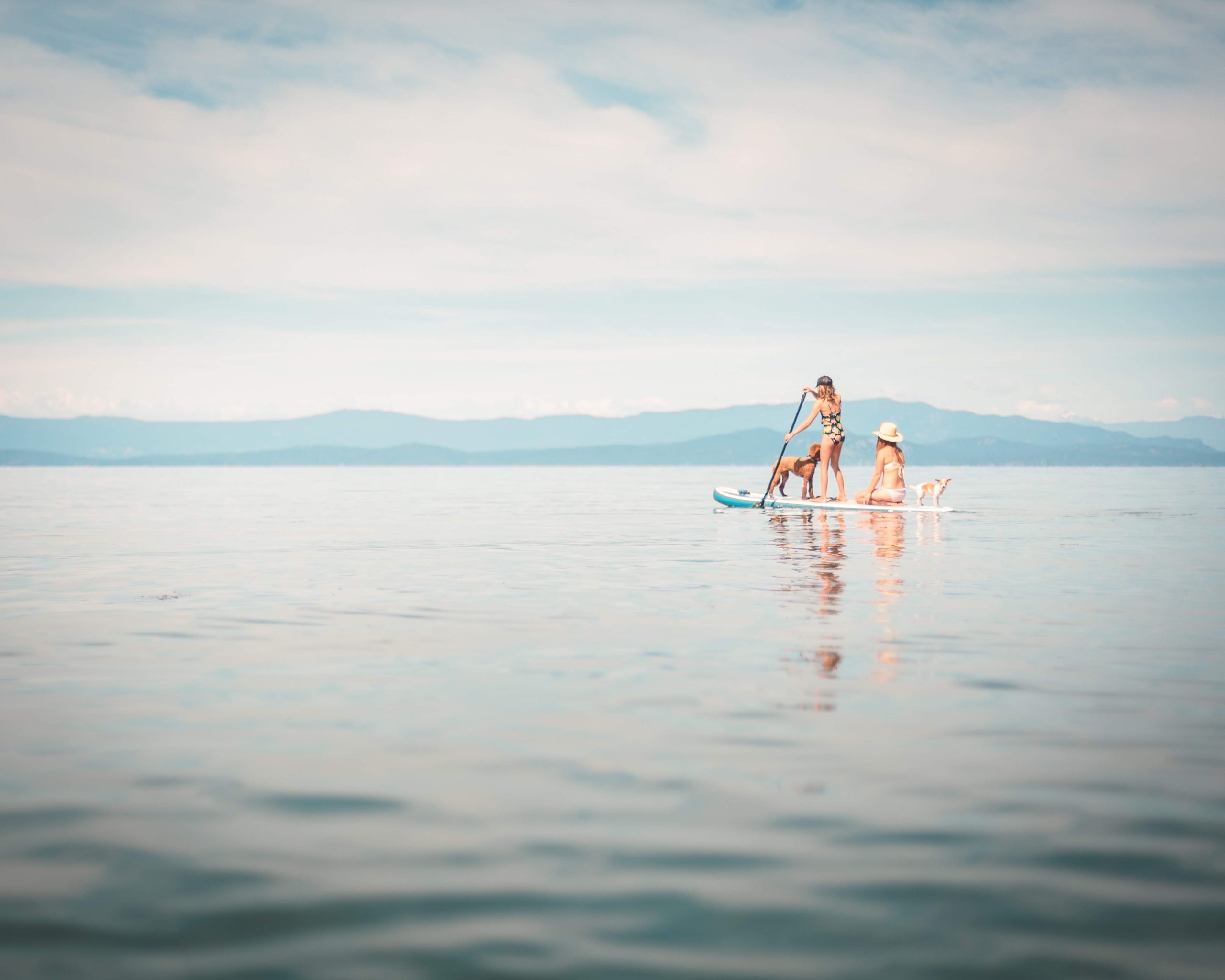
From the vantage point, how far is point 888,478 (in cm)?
3111

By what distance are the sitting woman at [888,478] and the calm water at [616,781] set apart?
1506 centimetres

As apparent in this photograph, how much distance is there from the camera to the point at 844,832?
5312 millimetres

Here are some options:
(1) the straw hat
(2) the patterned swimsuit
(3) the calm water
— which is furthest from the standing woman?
(3) the calm water

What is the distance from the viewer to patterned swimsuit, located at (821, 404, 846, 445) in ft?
101

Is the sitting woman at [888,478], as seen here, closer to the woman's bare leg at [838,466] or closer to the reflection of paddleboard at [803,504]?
the reflection of paddleboard at [803,504]

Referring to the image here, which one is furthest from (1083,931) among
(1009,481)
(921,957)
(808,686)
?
(1009,481)

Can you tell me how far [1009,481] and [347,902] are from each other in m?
95.0

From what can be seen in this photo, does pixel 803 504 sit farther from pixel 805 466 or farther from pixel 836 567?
pixel 836 567

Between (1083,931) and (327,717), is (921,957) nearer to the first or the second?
(1083,931)

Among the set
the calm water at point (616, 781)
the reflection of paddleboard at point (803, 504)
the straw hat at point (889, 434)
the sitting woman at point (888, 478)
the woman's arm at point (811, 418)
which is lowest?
the calm water at point (616, 781)

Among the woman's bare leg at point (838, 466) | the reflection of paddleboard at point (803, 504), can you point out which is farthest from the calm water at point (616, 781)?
the reflection of paddleboard at point (803, 504)

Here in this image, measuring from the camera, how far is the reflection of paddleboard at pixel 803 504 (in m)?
30.9

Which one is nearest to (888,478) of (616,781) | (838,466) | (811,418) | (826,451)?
(838,466)

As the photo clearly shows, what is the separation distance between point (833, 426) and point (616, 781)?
A: 2577cm
